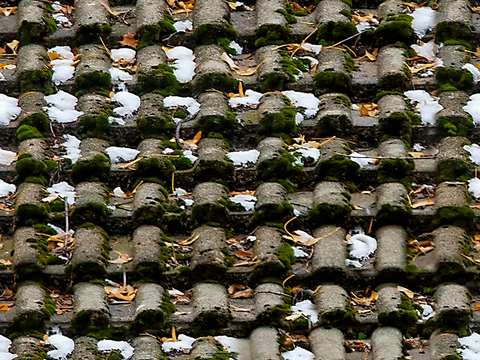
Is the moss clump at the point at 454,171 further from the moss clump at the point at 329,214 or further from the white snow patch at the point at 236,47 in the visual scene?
the white snow patch at the point at 236,47

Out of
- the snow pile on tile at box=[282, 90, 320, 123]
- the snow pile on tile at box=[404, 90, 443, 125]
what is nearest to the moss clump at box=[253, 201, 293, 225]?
the snow pile on tile at box=[282, 90, 320, 123]

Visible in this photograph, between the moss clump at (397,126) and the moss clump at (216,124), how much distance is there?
65cm

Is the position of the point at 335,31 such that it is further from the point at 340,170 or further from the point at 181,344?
the point at 181,344

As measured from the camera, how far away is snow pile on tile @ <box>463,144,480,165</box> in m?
3.28

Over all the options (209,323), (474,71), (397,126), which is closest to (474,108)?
(474,71)

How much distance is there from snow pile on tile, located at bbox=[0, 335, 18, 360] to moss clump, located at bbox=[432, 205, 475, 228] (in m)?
1.63

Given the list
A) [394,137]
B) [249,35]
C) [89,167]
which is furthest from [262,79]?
[89,167]

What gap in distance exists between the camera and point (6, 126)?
347 centimetres

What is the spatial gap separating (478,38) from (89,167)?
Answer: 6.54 ft

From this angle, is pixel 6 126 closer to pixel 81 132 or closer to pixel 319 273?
pixel 81 132

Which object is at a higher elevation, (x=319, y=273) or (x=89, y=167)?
(x=89, y=167)

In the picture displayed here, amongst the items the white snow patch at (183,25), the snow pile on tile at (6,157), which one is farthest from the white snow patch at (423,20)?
the snow pile on tile at (6,157)

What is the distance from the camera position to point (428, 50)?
150 inches

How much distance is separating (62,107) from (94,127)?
22 centimetres
